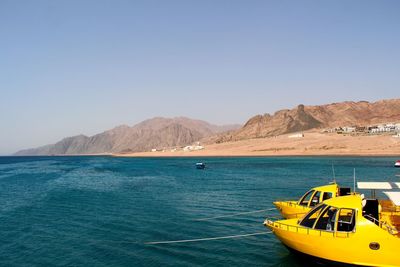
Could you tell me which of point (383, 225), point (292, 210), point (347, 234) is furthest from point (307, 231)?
point (292, 210)

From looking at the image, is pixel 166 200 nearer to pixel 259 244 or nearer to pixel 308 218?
pixel 259 244

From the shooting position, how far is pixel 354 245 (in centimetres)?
1678

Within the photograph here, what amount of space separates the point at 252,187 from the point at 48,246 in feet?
103

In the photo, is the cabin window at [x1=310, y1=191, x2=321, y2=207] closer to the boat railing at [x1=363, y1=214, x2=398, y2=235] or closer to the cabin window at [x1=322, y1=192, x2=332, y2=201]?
the cabin window at [x1=322, y1=192, x2=332, y2=201]

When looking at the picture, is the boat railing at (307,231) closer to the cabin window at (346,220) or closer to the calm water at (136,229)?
the cabin window at (346,220)

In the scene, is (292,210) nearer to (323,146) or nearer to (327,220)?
(327,220)

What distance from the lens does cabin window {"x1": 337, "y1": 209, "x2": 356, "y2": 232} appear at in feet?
56.5

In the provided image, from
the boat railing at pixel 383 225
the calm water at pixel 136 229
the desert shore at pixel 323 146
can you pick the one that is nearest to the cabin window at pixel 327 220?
the boat railing at pixel 383 225

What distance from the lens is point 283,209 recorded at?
2650 centimetres

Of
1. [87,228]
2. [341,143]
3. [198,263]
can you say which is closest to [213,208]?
[87,228]

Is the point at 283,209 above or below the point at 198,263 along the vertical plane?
above

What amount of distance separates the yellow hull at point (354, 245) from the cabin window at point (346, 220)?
1.44ft

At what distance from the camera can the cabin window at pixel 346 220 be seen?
1722 centimetres

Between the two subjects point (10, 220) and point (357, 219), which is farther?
point (10, 220)
